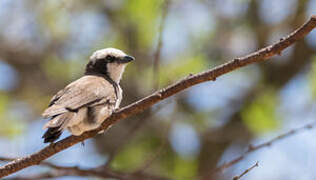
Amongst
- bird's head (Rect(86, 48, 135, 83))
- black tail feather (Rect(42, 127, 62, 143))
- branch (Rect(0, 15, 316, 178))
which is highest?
bird's head (Rect(86, 48, 135, 83))

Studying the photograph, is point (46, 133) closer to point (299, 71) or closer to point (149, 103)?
point (149, 103)

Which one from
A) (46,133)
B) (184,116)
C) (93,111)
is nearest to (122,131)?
(184,116)

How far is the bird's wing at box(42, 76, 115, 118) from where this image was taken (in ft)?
10.8

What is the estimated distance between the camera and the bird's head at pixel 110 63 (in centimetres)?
480

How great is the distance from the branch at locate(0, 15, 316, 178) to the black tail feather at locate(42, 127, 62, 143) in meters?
0.03

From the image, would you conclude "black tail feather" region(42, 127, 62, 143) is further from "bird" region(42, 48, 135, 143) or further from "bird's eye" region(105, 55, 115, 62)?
"bird's eye" region(105, 55, 115, 62)

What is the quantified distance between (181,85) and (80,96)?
0.97 meters

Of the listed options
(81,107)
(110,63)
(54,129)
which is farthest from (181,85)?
(110,63)

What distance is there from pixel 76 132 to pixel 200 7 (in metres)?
3.37

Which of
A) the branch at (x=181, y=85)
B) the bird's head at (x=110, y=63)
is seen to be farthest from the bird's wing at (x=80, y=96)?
the bird's head at (x=110, y=63)

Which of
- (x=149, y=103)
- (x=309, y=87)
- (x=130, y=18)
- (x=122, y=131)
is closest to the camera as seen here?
(x=149, y=103)

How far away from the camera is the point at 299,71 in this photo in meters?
6.97

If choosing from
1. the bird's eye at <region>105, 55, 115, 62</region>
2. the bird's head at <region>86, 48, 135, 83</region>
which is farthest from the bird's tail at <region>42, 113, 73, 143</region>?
the bird's eye at <region>105, 55, 115, 62</region>

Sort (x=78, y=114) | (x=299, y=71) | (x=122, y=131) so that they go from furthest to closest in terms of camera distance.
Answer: (x=299, y=71) → (x=122, y=131) → (x=78, y=114)
